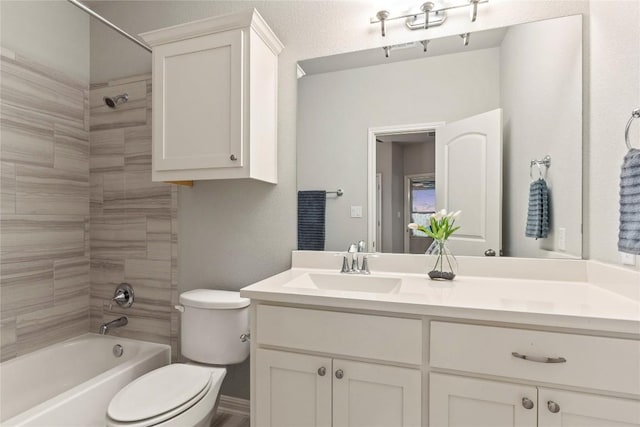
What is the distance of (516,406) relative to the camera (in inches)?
36.7

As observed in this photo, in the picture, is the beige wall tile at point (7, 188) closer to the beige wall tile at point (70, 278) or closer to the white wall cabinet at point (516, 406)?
the beige wall tile at point (70, 278)

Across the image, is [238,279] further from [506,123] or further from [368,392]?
[506,123]

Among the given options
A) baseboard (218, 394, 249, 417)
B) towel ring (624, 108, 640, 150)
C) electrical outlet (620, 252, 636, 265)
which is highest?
towel ring (624, 108, 640, 150)

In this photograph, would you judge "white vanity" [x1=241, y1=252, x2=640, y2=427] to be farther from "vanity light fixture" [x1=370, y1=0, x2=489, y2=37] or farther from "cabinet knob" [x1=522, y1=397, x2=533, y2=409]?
"vanity light fixture" [x1=370, y1=0, x2=489, y2=37]

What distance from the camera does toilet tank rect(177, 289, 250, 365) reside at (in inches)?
63.7

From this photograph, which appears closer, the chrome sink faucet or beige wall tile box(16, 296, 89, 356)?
the chrome sink faucet

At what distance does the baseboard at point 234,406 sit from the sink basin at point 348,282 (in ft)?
3.03

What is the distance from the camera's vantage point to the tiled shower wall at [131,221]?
2.03 metres

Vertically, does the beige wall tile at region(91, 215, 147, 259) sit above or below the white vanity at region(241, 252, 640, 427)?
above

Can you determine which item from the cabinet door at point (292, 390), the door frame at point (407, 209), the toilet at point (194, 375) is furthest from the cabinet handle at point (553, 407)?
the toilet at point (194, 375)

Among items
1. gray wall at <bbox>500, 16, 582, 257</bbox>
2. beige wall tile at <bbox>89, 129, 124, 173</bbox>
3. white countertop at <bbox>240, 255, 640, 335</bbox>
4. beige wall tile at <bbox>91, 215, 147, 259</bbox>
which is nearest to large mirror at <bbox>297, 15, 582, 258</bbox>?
gray wall at <bbox>500, 16, 582, 257</bbox>

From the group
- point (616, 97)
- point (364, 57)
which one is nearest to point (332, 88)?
point (364, 57)

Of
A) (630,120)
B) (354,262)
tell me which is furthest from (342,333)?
(630,120)

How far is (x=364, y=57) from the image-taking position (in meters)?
1.64
